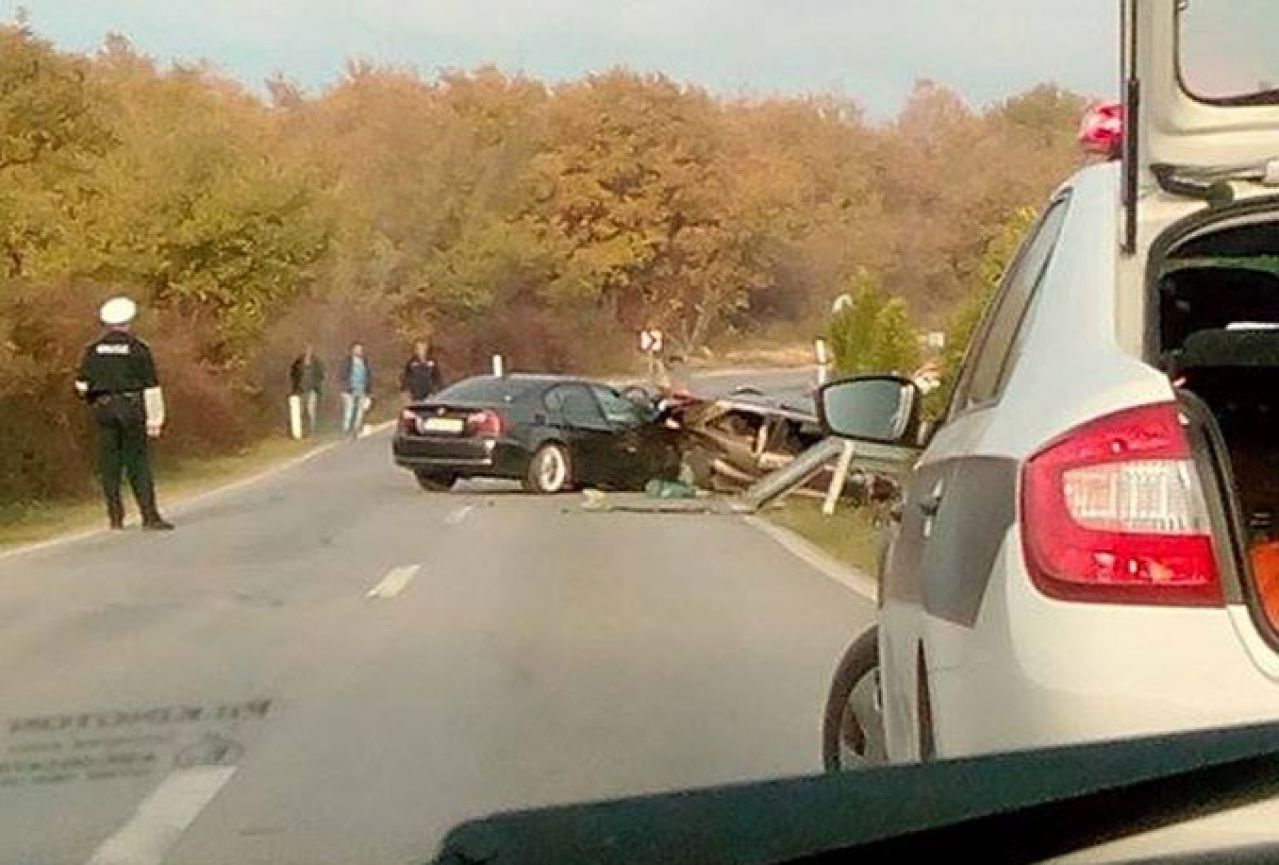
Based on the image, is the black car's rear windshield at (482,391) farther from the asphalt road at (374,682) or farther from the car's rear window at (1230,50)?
the car's rear window at (1230,50)

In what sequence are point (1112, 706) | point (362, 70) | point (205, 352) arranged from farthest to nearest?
1. point (205, 352)
2. point (362, 70)
3. point (1112, 706)

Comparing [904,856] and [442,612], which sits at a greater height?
[904,856]

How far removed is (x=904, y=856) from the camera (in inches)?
139

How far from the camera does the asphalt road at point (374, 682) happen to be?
7992 mm

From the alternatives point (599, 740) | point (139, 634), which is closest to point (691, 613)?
point (139, 634)

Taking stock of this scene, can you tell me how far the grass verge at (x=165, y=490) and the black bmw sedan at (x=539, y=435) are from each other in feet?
5.49

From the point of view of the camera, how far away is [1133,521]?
13.5 ft

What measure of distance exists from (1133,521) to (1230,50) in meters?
1.06

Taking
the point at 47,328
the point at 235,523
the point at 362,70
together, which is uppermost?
the point at 362,70

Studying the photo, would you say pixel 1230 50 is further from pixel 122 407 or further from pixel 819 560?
pixel 122 407

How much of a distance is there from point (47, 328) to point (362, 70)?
570 cm

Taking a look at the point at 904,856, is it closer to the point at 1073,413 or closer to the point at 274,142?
the point at 1073,413

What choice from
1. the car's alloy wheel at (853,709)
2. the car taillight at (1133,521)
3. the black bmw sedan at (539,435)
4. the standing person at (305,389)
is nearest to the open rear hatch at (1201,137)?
the car taillight at (1133,521)

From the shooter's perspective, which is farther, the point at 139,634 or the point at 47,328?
the point at 47,328
